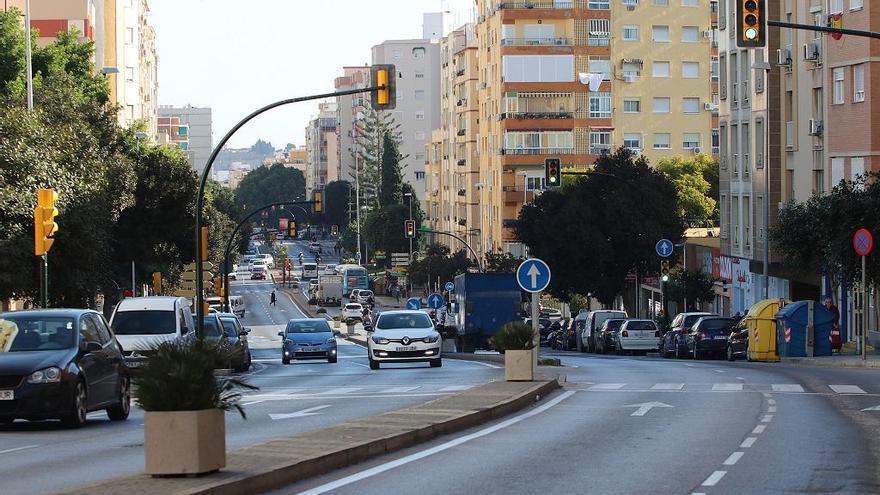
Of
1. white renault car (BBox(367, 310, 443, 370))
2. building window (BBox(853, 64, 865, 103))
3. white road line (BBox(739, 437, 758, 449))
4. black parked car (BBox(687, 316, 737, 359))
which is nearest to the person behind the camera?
white road line (BBox(739, 437, 758, 449))

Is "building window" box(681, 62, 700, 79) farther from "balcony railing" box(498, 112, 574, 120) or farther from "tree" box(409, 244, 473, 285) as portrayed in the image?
"tree" box(409, 244, 473, 285)

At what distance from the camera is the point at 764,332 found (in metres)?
45.5

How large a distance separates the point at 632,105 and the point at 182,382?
102 meters

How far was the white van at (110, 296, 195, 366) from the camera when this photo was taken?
3250cm

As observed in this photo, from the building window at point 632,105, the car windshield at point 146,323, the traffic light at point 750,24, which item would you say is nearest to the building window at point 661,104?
the building window at point 632,105

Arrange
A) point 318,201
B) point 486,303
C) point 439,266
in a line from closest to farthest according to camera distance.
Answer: point 486,303 → point 318,201 → point 439,266

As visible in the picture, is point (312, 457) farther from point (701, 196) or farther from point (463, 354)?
point (701, 196)

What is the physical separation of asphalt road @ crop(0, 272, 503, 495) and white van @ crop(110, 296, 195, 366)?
7.95ft

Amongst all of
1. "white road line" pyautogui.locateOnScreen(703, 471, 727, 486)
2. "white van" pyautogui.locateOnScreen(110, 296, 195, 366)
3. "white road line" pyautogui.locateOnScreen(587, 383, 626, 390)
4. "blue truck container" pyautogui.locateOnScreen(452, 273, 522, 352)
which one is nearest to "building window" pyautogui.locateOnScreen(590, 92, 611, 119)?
"blue truck container" pyautogui.locateOnScreen(452, 273, 522, 352)

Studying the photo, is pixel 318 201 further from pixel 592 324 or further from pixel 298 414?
pixel 298 414

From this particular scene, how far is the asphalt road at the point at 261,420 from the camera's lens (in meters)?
15.0

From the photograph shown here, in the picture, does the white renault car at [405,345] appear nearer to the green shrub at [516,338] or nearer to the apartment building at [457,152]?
the green shrub at [516,338]

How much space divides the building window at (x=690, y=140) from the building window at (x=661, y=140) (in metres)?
1.12

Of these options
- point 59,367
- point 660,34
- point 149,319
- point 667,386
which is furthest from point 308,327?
point 660,34
